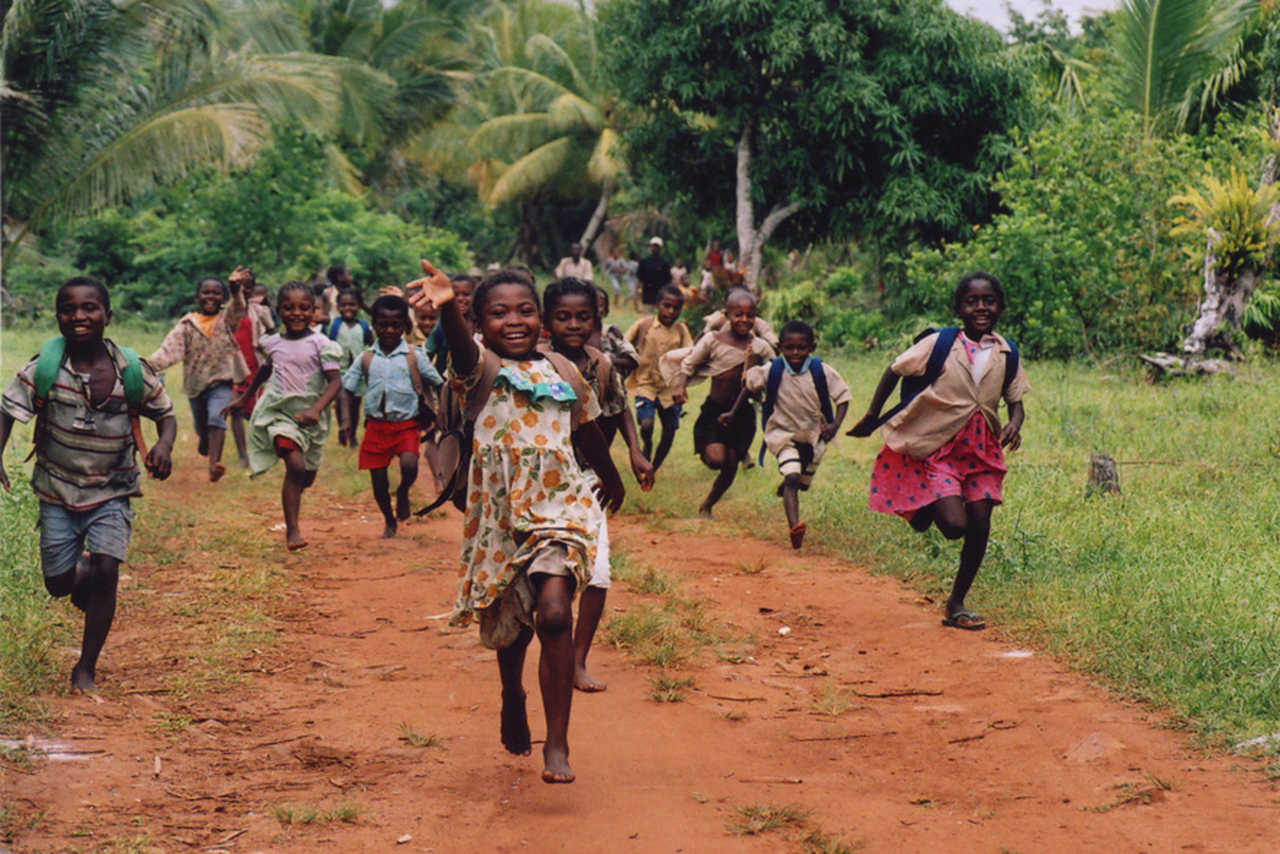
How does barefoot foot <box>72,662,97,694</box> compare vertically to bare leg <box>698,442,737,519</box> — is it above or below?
below

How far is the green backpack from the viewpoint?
5.29 metres

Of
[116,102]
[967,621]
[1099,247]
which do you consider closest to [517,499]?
[967,621]

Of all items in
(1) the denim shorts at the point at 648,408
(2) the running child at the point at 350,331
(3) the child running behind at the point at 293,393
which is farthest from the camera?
(2) the running child at the point at 350,331

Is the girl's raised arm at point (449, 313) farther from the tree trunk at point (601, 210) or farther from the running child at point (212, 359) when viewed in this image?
the tree trunk at point (601, 210)

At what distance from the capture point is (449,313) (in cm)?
416

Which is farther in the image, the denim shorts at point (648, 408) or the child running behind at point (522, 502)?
the denim shorts at point (648, 408)

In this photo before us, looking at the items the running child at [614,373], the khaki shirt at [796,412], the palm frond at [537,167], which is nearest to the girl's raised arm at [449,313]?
the running child at [614,373]

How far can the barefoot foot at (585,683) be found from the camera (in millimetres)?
5395

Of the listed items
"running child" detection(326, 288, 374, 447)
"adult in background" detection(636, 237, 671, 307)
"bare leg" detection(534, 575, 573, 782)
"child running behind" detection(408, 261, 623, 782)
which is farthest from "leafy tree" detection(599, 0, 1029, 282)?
"bare leg" detection(534, 575, 573, 782)

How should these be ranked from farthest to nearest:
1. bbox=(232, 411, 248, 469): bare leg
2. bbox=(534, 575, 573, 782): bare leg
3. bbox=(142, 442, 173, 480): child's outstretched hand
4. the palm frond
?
the palm frond < bbox=(232, 411, 248, 469): bare leg < bbox=(142, 442, 173, 480): child's outstretched hand < bbox=(534, 575, 573, 782): bare leg

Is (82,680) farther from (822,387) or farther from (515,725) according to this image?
(822,387)

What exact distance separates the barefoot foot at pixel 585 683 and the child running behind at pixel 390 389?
346cm

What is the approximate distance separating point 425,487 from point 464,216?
102 ft

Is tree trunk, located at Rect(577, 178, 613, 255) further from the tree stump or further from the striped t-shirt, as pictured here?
the striped t-shirt
